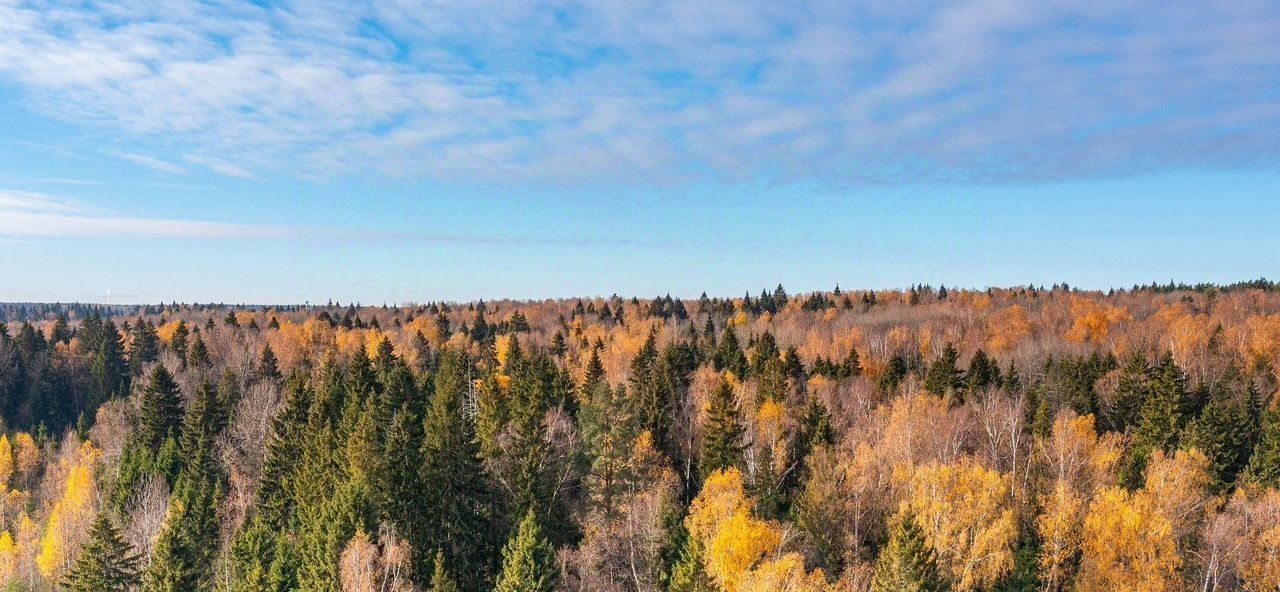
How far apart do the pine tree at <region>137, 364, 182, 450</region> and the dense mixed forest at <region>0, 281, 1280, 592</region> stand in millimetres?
265

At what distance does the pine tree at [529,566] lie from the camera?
40.0 meters

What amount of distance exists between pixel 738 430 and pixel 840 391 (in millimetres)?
19978

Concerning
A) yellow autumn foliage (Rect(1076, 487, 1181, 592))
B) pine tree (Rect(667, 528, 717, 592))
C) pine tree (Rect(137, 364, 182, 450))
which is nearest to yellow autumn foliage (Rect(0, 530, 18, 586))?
pine tree (Rect(137, 364, 182, 450))

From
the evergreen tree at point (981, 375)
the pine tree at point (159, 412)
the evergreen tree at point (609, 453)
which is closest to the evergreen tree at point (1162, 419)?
the evergreen tree at point (981, 375)

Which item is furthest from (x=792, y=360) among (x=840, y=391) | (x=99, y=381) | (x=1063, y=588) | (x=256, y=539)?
(x=99, y=381)

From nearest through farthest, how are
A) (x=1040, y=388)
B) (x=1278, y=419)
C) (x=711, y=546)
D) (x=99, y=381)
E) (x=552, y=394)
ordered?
1. (x=711, y=546)
2. (x=1278, y=419)
3. (x=1040, y=388)
4. (x=552, y=394)
5. (x=99, y=381)

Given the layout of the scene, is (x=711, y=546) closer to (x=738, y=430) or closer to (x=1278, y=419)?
(x=738, y=430)

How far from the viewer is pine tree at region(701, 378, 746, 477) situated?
5547cm

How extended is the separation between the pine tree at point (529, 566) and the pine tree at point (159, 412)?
49.3 meters

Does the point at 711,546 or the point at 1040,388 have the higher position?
the point at 1040,388

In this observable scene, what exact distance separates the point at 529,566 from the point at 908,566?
19029mm

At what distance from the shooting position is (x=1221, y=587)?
4356cm

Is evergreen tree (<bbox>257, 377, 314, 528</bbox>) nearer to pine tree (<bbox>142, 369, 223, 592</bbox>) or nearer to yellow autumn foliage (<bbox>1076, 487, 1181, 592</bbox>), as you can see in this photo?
pine tree (<bbox>142, 369, 223, 592</bbox>)

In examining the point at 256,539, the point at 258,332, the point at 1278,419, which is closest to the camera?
the point at 256,539
